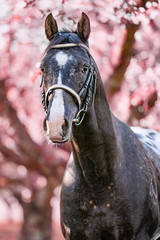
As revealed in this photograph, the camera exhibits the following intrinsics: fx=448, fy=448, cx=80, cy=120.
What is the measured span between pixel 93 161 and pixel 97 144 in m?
0.14

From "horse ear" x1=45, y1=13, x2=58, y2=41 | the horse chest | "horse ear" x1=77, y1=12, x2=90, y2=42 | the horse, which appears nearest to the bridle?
the horse

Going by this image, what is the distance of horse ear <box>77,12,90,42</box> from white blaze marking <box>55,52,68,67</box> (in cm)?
31

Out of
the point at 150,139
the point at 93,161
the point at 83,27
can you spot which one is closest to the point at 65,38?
the point at 83,27

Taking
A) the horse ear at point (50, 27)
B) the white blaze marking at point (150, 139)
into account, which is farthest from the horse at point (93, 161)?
the white blaze marking at point (150, 139)

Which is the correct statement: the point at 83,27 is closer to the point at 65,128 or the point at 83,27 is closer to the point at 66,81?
the point at 66,81

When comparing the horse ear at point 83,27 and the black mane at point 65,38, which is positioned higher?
the horse ear at point 83,27

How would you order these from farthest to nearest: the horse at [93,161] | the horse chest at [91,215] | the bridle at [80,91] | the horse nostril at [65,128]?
1. the horse chest at [91,215]
2. the horse at [93,161]
3. the bridle at [80,91]
4. the horse nostril at [65,128]

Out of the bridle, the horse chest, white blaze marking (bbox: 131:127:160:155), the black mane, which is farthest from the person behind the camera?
white blaze marking (bbox: 131:127:160:155)

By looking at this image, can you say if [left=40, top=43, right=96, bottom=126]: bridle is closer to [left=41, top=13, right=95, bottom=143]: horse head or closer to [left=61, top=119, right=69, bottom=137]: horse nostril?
[left=41, top=13, right=95, bottom=143]: horse head

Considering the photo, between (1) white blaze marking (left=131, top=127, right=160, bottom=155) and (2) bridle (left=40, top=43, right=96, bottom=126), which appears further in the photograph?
(1) white blaze marking (left=131, top=127, right=160, bottom=155)

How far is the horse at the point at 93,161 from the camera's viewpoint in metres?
3.02

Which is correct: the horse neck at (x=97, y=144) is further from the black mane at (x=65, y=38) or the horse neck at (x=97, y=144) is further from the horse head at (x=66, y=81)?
the black mane at (x=65, y=38)

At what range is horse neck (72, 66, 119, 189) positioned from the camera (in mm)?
3324

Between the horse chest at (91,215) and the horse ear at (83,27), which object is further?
the horse chest at (91,215)
